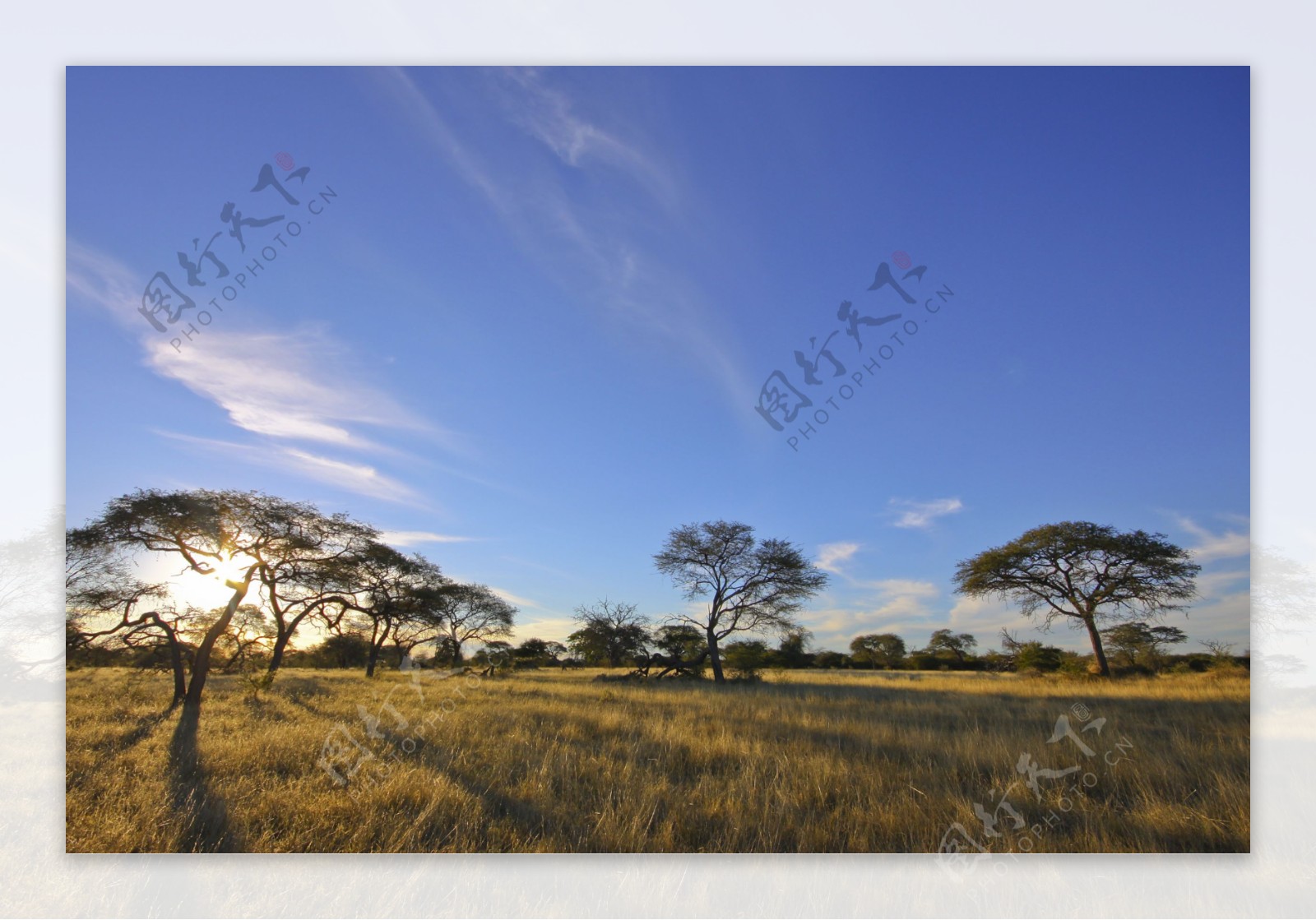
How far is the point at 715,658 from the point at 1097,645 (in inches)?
313

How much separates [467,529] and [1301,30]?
8.19 metres

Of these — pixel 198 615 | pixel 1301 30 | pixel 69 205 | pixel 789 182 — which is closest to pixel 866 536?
pixel 789 182

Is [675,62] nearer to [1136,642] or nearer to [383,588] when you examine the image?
[383,588]

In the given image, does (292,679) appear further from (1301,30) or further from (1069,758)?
(1301,30)

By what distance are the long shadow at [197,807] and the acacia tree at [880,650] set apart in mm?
9590

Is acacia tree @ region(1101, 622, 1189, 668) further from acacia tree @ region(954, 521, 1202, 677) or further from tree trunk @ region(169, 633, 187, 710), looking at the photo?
tree trunk @ region(169, 633, 187, 710)

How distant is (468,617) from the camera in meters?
12.1

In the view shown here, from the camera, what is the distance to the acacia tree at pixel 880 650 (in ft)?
38.6

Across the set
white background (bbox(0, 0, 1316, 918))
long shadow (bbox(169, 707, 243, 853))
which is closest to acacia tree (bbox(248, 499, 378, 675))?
white background (bbox(0, 0, 1316, 918))

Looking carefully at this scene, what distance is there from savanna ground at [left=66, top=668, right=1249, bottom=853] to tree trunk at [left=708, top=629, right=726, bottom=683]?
7313 mm

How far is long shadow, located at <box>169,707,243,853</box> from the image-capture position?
3.83m

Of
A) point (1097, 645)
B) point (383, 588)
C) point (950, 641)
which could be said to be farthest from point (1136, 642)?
point (383, 588)

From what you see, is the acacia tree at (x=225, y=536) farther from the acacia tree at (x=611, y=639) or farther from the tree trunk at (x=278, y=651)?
the acacia tree at (x=611, y=639)

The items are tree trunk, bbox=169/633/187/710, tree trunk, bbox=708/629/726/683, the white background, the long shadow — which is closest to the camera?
the long shadow
